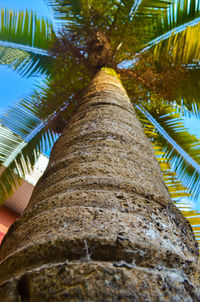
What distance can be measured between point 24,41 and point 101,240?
5.80 m

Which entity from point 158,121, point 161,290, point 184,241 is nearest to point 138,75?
point 158,121

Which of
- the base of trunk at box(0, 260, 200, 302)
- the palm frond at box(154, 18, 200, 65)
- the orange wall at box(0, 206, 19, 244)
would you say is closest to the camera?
the base of trunk at box(0, 260, 200, 302)

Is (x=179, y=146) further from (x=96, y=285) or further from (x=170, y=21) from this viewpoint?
(x=96, y=285)

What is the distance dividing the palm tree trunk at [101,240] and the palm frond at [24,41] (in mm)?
4821

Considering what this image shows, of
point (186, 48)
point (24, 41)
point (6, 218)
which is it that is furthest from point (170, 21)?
point (6, 218)

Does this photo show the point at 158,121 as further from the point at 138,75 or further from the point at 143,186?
the point at 143,186

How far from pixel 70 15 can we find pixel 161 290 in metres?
5.67

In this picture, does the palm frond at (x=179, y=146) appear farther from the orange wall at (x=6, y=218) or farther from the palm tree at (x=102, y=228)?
the orange wall at (x=6, y=218)

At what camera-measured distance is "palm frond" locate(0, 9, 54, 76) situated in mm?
5629

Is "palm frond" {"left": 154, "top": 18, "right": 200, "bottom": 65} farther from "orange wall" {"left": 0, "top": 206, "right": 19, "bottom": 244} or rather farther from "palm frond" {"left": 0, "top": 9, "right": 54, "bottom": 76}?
"orange wall" {"left": 0, "top": 206, "right": 19, "bottom": 244}

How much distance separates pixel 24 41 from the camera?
580 centimetres

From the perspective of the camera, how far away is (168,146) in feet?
18.5

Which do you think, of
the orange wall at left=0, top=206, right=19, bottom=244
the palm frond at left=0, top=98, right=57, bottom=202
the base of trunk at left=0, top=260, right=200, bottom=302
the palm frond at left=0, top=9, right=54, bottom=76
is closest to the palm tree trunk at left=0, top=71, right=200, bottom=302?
the base of trunk at left=0, top=260, right=200, bottom=302

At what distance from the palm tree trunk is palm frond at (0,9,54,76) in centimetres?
482
